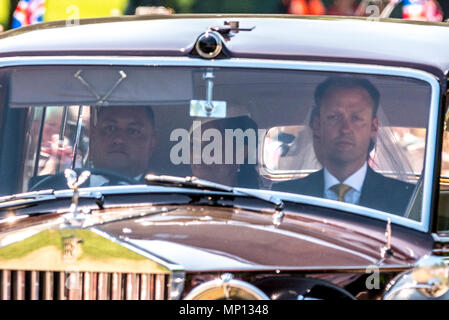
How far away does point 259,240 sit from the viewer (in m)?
4.22

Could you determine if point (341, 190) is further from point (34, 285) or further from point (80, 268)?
point (34, 285)

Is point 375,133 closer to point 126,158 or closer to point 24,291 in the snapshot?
point 126,158

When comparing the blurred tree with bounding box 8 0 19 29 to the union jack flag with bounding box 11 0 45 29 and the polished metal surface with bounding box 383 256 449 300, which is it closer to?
the union jack flag with bounding box 11 0 45 29

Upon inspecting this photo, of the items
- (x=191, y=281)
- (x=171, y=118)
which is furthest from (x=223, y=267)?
(x=171, y=118)

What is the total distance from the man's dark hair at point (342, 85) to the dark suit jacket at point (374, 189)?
0.27 metres

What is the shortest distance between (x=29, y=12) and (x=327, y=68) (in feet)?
43.2

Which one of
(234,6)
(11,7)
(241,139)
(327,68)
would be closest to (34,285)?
(241,139)

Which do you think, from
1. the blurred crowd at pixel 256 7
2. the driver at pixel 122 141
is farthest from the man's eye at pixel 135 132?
the blurred crowd at pixel 256 7

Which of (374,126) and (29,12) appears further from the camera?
(29,12)

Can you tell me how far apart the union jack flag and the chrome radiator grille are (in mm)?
13555

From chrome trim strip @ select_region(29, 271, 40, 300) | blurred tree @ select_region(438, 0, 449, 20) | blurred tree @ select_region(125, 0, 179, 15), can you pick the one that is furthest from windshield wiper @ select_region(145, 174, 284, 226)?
blurred tree @ select_region(438, 0, 449, 20)

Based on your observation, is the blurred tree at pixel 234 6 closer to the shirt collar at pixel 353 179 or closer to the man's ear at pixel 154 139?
the man's ear at pixel 154 139

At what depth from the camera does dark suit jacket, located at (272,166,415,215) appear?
4.62 m

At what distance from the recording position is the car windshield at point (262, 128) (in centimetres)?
470
